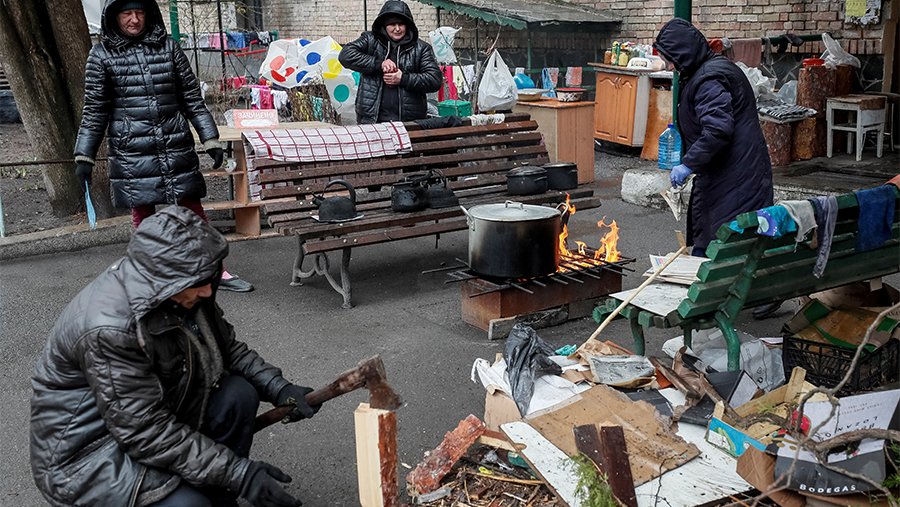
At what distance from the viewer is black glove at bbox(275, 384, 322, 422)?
3.52 metres

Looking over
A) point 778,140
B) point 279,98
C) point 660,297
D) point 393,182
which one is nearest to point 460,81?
point 279,98

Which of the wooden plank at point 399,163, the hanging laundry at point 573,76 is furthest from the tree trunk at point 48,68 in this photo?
the hanging laundry at point 573,76

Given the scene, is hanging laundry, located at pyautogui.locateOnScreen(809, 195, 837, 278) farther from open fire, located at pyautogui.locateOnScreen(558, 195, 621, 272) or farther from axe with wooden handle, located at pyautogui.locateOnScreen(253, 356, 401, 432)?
axe with wooden handle, located at pyautogui.locateOnScreen(253, 356, 401, 432)

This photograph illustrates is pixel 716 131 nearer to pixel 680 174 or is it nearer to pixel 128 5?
pixel 680 174

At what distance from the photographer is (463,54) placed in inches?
638

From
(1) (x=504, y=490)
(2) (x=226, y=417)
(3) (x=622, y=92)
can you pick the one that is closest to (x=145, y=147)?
(2) (x=226, y=417)

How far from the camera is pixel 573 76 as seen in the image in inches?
510

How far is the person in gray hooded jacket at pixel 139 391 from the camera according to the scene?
9.59 feet

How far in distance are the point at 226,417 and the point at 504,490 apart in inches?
47.8

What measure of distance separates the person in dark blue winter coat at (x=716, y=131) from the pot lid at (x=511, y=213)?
0.83 m

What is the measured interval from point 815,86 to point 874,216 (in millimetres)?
5901

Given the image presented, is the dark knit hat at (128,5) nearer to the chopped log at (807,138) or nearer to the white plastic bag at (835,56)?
the chopped log at (807,138)

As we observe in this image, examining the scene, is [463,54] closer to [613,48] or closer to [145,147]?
[613,48]

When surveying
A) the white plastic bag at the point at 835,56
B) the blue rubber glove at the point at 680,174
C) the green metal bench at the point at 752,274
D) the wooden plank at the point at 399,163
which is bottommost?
the green metal bench at the point at 752,274
